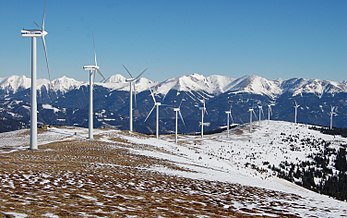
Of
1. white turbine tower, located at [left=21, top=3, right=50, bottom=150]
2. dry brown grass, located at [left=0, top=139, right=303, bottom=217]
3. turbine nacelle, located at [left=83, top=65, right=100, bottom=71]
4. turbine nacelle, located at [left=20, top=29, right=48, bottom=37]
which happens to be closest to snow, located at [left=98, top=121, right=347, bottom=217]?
turbine nacelle, located at [left=83, top=65, right=100, bottom=71]

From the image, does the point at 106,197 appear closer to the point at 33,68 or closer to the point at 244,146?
the point at 33,68

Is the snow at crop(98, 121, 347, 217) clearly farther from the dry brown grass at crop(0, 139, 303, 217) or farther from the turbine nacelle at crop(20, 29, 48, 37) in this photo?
the dry brown grass at crop(0, 139, 303, 217)

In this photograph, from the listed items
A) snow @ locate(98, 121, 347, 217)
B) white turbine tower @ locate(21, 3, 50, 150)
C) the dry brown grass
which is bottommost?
snow @ locate(98, 121, 347, 217)

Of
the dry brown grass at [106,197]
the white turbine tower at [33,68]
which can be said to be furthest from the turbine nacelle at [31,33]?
the dry brown grass at [106,197]

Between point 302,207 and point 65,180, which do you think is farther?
point 65,180

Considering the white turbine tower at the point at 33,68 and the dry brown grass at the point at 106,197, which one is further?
the white turbine tower at the point at 33,68

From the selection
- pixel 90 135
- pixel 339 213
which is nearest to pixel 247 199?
pixel 339 213

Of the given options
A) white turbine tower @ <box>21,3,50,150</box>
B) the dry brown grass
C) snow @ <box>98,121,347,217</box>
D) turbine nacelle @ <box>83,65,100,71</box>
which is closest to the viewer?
the dry brown grass

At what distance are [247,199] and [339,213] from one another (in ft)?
16.2

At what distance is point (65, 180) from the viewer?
22078mm

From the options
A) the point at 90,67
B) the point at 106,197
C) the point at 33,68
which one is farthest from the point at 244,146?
the point at 106,197

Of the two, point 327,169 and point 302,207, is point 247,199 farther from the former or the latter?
point 327,169

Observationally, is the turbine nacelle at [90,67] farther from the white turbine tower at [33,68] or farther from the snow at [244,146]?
the white turbine tower at [33,68]

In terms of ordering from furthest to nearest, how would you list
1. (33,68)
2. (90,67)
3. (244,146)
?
(244,146), (90,67), (33,68)
